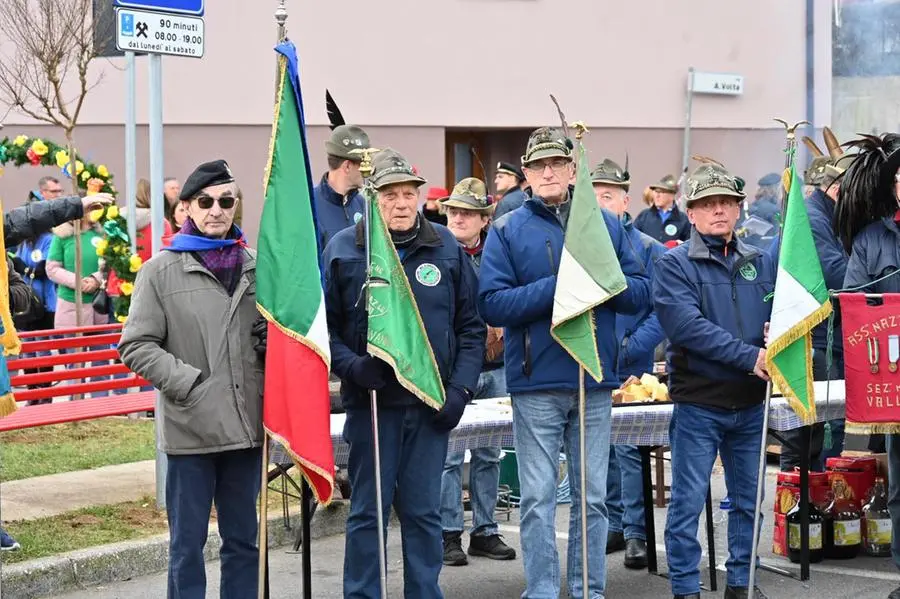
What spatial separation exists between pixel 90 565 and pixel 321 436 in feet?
7.36

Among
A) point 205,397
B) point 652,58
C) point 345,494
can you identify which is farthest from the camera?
point 652,58

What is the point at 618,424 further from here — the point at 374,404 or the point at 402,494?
the point at 374,404

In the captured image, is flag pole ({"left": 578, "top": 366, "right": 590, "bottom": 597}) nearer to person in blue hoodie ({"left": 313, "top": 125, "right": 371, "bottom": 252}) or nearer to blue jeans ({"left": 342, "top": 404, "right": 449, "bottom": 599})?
blue jeans ({"left": 342, "top": 404, "right": 449, "bottom": 599})

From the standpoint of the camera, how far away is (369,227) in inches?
247

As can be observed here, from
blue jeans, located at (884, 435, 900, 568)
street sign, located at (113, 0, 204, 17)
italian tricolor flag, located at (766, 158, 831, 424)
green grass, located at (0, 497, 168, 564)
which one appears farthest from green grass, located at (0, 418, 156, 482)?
blue jeans, located at (884, 435, 900, 568)

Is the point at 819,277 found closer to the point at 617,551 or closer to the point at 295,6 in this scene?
the point at 617,551

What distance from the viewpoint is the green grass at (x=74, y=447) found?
10.2m

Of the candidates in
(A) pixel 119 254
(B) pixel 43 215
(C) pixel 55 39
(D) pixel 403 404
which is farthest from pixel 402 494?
(C) pixel 55 39

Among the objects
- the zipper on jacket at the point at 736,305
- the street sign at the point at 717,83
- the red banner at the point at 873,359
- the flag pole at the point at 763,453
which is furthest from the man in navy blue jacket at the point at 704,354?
the street sign at the point at 717,83

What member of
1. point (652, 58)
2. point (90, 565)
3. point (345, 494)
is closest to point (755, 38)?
point (652, 58)

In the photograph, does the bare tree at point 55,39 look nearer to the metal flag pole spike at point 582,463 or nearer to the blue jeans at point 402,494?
the blue jeans at point 402,494

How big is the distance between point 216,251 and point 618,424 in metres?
2.48

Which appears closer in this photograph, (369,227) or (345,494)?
(369,227)

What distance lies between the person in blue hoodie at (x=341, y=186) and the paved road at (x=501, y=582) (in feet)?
6.01
